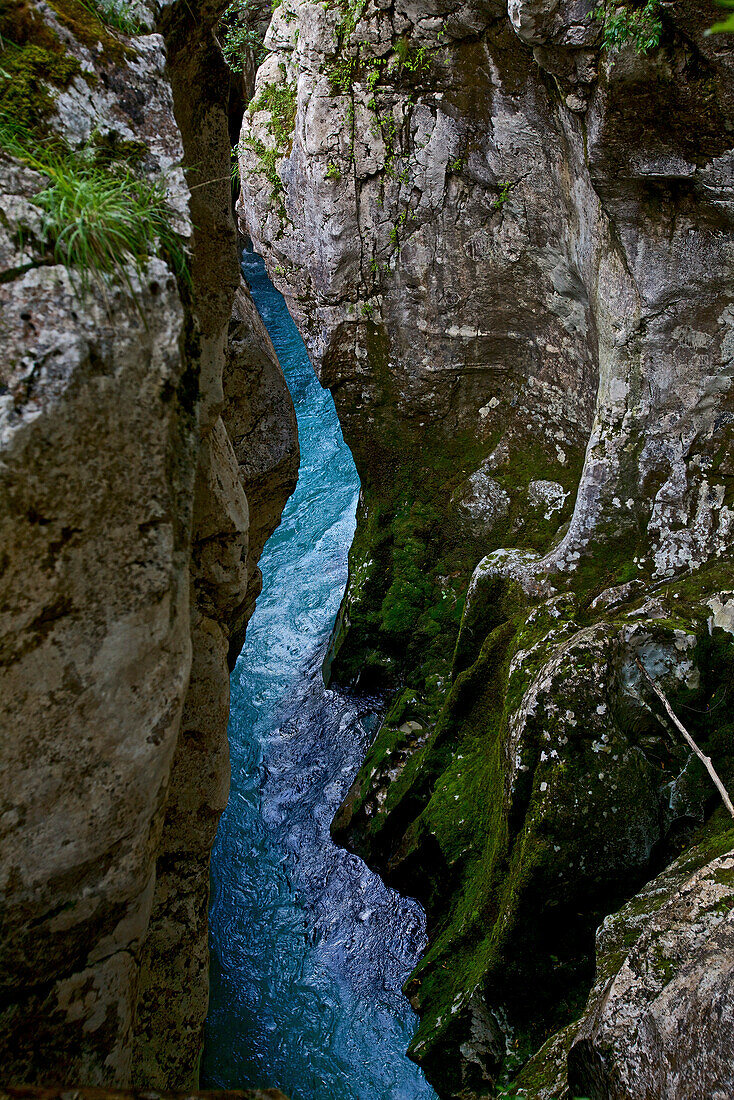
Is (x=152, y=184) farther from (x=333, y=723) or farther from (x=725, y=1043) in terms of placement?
(x=333, y=723)

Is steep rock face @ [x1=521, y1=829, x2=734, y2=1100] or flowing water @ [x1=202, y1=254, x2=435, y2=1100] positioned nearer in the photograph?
steep rock face @ [x1=521, y1=829, x2=734, y2=1100]

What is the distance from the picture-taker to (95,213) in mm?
2697

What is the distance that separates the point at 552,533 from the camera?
7801mm

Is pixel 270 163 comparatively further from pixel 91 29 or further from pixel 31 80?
pixel 31 80

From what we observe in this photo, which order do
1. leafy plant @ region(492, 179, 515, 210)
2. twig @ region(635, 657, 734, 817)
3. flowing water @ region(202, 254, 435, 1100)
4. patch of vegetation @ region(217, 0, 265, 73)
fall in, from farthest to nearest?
patch of vegetation @ region(217, 0, 265, 73), leafy plant @ region(492, 179, 515, 210), flowing water @ region(202, 254, 435, 1100), twig @ region(635, 657, 734, 817)

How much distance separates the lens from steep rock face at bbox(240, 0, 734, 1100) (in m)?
5.07

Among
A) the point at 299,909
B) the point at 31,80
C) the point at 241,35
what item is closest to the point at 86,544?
the point at 31,80

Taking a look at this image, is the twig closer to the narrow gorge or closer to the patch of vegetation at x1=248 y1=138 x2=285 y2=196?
the narrow gorge

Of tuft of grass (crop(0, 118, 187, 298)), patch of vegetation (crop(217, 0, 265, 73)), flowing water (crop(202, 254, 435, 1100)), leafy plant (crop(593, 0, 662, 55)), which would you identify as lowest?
flowing water (crop(202, 254, 435, 1100))

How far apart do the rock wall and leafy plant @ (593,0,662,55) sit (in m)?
2.62

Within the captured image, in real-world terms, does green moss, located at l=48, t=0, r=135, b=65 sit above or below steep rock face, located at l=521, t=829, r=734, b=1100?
above

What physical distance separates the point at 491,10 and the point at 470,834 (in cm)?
667

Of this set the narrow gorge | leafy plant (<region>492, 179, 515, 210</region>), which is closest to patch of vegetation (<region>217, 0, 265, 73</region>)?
the narrow gorge

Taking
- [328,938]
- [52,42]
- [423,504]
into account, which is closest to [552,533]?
[423,504]
